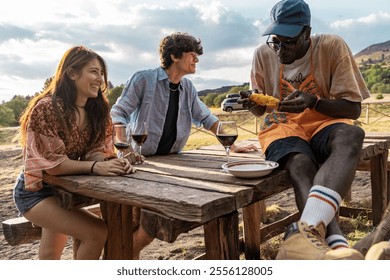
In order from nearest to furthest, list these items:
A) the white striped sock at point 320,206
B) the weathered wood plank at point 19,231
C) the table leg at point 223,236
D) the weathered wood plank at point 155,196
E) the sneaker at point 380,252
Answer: the sneaker at point 380,252 < the weathered wood plank at point 155,196 < the white striped sock at point 320,206 < the table leg at point 223,236 < the weathered wood plank at point 19,231

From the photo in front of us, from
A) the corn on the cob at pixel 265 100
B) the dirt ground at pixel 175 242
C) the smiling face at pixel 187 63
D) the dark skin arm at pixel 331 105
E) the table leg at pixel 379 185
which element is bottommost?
the dirt ground at pixel 175 242

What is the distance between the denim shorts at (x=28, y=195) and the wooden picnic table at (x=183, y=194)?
0.33ft

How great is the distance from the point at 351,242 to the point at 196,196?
9.16 ft

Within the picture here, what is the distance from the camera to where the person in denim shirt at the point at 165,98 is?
3.62 m

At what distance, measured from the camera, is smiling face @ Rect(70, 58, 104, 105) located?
8.91ft

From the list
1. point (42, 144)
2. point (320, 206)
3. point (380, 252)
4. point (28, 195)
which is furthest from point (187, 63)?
point (380, 252)

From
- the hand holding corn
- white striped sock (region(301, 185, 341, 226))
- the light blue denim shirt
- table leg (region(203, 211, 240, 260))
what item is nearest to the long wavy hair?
the light blue denim shirt

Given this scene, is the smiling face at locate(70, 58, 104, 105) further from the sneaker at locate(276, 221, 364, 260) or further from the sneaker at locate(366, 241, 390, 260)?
the sneaker at locate(366, 241, 390, 260)

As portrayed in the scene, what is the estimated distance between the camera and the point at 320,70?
2.80m

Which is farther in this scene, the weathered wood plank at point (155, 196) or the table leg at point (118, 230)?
the table leg at point (118, 230)

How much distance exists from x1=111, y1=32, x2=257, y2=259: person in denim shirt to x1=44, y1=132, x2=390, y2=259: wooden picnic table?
19.9 inches


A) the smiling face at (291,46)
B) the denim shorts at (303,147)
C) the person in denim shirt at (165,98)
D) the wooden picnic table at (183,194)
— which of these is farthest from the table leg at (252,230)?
the smiling face at (291,46)

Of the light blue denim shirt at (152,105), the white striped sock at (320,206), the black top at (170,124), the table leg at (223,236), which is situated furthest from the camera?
the black top at (170,124)

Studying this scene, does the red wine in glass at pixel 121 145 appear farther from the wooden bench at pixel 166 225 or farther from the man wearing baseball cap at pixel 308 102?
the man wearing baseball cap at pixel 308 102
